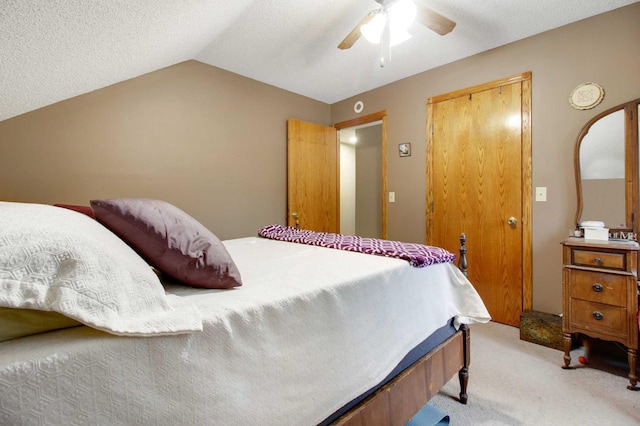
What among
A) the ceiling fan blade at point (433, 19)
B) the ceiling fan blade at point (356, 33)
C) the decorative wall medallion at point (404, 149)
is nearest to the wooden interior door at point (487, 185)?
the decorative wall medallion at point (404, 149)

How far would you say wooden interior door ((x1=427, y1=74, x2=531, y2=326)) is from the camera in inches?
100.0

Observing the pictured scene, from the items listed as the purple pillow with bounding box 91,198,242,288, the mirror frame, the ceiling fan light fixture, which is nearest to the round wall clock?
the mirror frame

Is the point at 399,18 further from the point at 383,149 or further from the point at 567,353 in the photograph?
the point at 567,353

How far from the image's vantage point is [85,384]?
1.76 ft

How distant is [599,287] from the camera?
1.83 m

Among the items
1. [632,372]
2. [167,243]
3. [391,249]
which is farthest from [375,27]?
[632,372]

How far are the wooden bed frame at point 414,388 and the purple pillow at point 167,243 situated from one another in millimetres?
617

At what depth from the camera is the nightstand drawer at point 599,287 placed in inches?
69.5

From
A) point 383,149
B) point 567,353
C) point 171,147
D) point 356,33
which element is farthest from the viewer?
point 383,149

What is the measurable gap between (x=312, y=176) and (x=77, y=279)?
→ 3270 millimetres

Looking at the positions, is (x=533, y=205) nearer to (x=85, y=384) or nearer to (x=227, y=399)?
(x=227, y=399)

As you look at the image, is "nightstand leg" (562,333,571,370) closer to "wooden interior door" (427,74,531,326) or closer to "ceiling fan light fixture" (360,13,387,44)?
"wooden interior door" (427,74,531,326)

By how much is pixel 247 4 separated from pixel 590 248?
9.19ft

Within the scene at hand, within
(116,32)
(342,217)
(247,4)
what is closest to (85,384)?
(116,32)
